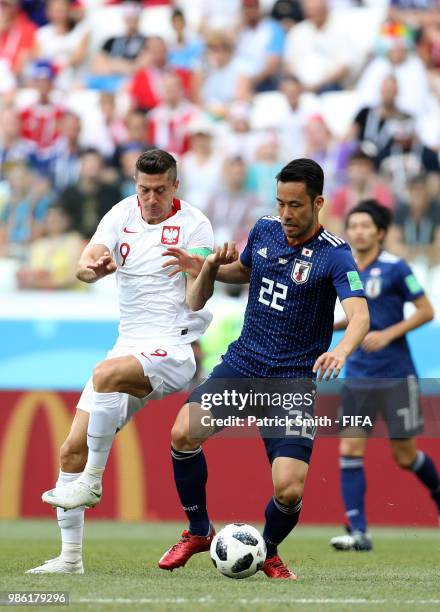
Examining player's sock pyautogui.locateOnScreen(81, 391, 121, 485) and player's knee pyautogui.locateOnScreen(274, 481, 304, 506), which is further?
player's sock pyautogui.locateOnScreen(81, 391, 121, 485)

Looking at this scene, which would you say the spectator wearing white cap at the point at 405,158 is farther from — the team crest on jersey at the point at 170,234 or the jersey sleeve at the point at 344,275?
the jersey sleeve at the point at 344,275

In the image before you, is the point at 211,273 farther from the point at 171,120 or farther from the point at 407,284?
the point at 171,120

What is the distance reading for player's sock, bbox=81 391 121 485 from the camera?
6910mm

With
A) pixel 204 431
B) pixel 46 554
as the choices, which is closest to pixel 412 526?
pixel 46 554

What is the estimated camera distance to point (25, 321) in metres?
12.8

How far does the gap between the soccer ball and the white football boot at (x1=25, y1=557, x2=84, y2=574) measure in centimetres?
85

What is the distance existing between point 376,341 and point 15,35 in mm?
10569

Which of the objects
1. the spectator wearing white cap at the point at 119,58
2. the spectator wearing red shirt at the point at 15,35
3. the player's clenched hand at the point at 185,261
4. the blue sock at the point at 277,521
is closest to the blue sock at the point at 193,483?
the blue sock at the point at 277,521

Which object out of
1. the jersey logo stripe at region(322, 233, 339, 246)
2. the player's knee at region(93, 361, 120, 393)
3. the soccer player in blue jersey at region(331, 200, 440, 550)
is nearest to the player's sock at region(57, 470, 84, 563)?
the player's knee at region(93, 361, 120, 393)

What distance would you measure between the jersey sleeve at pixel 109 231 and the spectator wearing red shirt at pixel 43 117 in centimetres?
871

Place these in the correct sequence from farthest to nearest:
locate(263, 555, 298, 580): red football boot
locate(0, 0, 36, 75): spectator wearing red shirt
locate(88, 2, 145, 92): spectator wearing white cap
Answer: locate(0, 0, 36, 75): spectator wearing red shirt < locate(88, 2, 145, 92): spectator wearing white cap < locate(263, 555, 298, 580): red football boot

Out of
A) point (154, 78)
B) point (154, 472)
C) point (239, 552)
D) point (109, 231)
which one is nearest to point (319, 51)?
point (154, 78)

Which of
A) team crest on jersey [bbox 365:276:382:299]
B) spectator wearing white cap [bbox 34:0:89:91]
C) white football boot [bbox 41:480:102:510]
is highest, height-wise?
spectator wearing white cap [bbox 34:0:89:91]

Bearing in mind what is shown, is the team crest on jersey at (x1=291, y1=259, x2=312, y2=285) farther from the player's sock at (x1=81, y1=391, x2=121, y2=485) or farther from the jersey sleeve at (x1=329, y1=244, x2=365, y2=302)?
the player's sock at (x1=81, y1=391, x2=121, y2=485)
